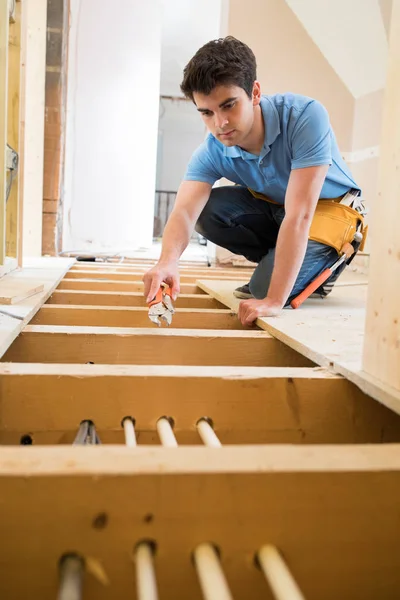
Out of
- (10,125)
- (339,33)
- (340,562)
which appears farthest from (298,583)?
(339,33)

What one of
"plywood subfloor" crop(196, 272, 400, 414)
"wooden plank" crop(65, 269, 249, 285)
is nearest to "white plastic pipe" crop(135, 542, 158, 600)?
"plywood subfloor" crop(196, 272, 400, 414)

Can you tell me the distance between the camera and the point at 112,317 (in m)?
1.63

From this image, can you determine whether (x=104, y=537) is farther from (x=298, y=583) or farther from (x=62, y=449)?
(x=298, y=583)

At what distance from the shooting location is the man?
4.89 feet

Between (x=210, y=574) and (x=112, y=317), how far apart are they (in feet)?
3.88

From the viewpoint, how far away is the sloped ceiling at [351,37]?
333 cm

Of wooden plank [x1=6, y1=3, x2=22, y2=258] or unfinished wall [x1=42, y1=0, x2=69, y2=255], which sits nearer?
wooden plank [x1=6, y1=3, x2=22, y2=258]

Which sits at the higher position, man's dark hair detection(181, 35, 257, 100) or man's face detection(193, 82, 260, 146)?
man's dark hair detection(181, 35, 257, 100)

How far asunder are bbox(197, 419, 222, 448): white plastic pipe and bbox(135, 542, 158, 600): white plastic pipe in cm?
24

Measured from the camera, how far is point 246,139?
5.46ft

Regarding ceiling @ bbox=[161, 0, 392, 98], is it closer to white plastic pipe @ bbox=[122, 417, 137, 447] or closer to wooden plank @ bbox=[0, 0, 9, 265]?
wooden plank @ bbox=[0, 0, 9, 265]

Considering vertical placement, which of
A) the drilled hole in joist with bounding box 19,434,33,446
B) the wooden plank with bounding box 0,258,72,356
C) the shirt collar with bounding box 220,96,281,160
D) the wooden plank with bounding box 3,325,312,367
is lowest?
the drilled hole in joist with bounding box 19,434,33,446

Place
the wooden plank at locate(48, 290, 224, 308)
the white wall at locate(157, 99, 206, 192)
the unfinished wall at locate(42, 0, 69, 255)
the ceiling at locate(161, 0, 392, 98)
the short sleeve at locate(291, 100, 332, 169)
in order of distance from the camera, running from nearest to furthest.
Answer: the short sleeve at locate(291, 100, 332, 169) → the wooden plank at locate(48, 290, 224, 308) → the ceiling at locate(161, 0, 392, 98) → the unfinished wall at locate(42, 0, 69, 255) → the white wall at locate(157, 99, 206, 192)

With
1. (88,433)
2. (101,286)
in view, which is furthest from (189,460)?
(101,286)
